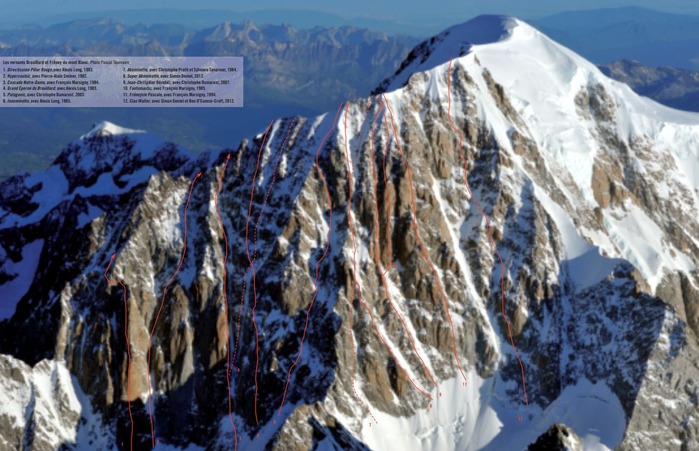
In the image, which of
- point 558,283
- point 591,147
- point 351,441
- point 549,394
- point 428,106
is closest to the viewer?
point 351,441

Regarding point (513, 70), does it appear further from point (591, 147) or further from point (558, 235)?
point (558, 235)

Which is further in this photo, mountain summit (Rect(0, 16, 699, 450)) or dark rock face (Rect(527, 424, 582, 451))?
mountain summit (Rect(0, 16, 699, 450))

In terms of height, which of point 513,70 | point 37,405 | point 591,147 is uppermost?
point 513,70

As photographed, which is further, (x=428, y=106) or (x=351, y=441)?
(x=428, y=106)

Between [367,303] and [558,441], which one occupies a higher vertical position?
[367,303]

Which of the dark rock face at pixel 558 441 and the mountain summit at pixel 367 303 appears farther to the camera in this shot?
the mountain summit at pixel 367 303

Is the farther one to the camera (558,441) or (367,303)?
(367,303)

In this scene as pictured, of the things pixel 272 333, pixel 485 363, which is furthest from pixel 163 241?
pixel 485 363

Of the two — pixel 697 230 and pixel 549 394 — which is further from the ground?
pixel 697 230
